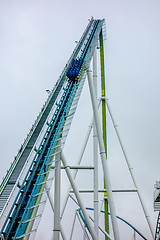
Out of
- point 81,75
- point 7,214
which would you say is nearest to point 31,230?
point 7,214

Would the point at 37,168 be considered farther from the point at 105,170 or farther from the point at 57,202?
the point at 105,170

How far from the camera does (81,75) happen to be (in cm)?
1700

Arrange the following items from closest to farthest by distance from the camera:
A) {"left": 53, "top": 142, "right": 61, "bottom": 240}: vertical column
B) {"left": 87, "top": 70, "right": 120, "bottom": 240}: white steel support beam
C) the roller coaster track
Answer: the roller coaster track < {"left": 53, "top": 142, "right": 61, "bottom": 240}: vertical column < {"left": 87, "top": 70, "right": 120, "bottom": 240}: white steel support beam

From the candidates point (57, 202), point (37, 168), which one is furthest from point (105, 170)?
point (37, 168)

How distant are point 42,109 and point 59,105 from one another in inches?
57.2

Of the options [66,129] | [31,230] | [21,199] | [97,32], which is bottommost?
[31,230]

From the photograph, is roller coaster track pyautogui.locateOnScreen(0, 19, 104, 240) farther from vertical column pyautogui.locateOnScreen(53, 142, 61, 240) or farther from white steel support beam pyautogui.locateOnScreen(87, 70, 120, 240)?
white steel support beam pyautogui.locateOnScreen(87, 70, 120, 240)

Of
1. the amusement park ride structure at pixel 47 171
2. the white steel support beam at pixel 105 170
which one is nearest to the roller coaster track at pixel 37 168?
the amusement park ride structure at pixel 47 171

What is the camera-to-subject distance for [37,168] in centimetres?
1299

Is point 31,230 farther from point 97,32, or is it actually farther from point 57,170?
point 97,32

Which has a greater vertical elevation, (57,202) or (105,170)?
(105,170)

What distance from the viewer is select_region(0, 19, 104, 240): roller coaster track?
1077 centimetres

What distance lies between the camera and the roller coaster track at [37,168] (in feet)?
35.3

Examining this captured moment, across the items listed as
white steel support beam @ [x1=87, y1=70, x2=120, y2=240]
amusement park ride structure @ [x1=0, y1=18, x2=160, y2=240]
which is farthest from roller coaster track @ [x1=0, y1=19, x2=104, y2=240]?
white steel support beam @ [x1=87, y1=70, x2=120, y2=240]
